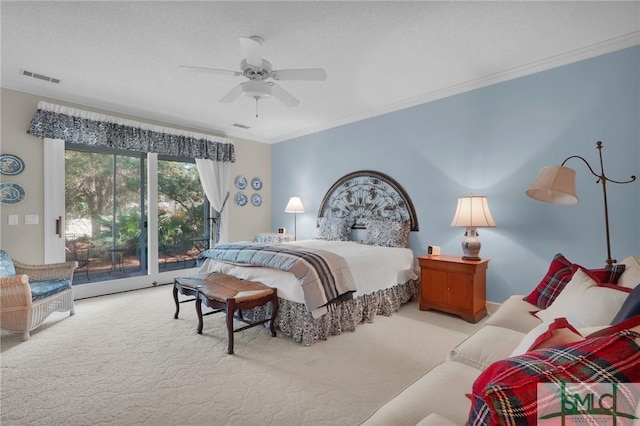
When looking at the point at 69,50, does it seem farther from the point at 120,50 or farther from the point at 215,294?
the point at 215,294

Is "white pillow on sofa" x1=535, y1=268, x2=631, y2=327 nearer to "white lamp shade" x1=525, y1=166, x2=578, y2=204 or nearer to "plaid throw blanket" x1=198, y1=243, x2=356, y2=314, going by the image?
"white lamp shade" x1=525, y1=166, x2=578, y2=204

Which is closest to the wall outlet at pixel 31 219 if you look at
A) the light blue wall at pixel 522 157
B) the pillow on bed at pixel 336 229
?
the pillow on bed at pixel 336 229

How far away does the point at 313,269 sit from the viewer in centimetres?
281

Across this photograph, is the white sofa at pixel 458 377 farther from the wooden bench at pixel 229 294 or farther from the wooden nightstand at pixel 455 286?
the wooden bench at pixel 229 294

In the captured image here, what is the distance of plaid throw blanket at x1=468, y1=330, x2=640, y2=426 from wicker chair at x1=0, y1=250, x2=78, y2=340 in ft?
12.4

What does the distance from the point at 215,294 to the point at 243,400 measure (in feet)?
3.30

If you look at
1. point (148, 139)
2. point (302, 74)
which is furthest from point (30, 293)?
point (302, 74)

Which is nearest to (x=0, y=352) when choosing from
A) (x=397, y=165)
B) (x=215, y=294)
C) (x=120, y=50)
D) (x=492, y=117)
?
(x=215, y=294)

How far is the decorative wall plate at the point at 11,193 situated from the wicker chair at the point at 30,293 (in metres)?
0.77

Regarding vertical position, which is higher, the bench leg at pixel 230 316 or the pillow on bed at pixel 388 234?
the pillow on bed at pixel 388 234

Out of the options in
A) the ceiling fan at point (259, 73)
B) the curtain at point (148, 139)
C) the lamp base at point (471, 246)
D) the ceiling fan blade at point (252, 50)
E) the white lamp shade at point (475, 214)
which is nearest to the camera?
the ceiling fan blade at point (252, 50)

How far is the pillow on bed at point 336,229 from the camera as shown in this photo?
4.75 meters

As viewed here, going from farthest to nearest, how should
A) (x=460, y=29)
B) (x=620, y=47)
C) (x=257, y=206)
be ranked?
(x=257, y=206) → (x=620, y=47) → (x=460, y=29)

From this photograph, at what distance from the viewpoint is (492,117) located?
3.51 m
